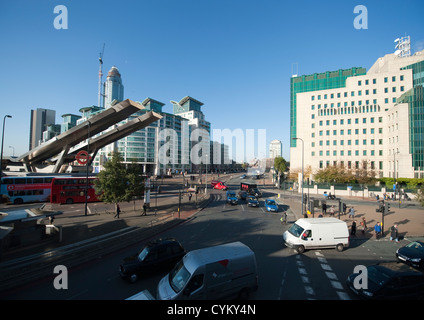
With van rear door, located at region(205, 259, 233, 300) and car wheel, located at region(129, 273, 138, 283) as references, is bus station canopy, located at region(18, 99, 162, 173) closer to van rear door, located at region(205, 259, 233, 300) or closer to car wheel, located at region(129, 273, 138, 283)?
car wheel, located at region(129, 273, 138, 283)

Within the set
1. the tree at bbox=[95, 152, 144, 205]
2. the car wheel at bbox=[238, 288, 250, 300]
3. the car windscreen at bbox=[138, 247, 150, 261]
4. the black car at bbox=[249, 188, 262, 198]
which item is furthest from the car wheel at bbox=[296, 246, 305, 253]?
the black car at bbox=[249, 188, 262, 198]

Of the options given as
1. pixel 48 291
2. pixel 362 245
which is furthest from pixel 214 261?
pixel 362 245

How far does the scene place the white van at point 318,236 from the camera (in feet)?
41.2

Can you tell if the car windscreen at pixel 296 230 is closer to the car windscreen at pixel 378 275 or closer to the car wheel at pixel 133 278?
the car windscreen at pixel 378 275

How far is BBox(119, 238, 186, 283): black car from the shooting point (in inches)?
350

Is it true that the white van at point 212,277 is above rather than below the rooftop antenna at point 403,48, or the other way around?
below

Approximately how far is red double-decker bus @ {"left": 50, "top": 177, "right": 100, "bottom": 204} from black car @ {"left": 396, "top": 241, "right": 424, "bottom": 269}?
30.0 m

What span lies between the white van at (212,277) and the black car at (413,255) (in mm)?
9517

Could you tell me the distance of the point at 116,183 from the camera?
21.4 meters

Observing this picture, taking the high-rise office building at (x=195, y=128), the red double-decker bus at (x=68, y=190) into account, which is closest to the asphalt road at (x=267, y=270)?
the red double-decker bus at (x=68, y=190)

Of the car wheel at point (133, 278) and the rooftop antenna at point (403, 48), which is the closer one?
the car wheel at point (133, 278)
